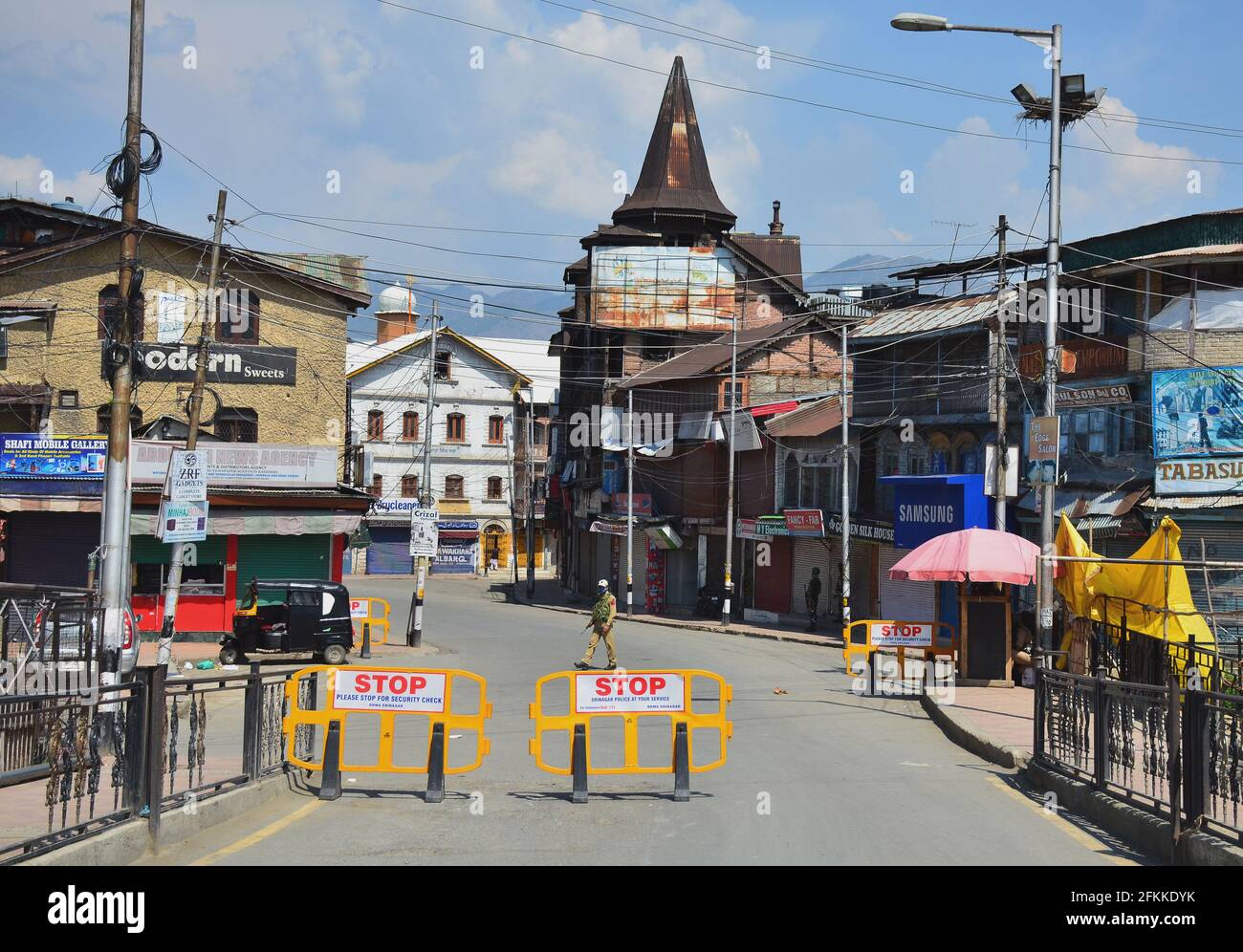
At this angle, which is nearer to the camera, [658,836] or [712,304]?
[658,836]

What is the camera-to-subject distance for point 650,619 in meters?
47.7

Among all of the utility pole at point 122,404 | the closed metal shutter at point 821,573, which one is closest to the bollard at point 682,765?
the utility pole at point 122,404

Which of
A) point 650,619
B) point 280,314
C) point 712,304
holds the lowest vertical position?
point 650,619

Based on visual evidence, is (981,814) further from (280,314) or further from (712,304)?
(712,304)

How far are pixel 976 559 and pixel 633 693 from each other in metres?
11.3

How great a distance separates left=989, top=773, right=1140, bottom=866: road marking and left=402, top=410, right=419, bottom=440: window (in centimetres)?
6308

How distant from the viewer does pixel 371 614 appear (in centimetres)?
3425

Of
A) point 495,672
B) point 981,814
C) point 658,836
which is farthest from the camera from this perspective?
point 495,672

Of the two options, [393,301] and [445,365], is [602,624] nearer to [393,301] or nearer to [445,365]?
[445,365]

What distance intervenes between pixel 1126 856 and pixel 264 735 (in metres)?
8.16

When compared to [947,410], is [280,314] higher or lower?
higher

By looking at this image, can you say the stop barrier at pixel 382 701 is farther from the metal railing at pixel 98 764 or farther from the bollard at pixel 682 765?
the bollard at pixel 682 765

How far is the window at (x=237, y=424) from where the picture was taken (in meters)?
37.2
